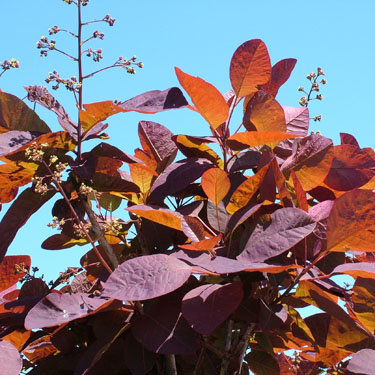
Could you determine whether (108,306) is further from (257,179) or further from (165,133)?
(165,133)

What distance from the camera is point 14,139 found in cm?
131

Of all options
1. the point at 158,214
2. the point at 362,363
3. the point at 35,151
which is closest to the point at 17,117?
the point at 35,151

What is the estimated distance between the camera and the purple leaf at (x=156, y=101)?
132 centimetres

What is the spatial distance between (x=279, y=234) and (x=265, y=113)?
1.28 ft

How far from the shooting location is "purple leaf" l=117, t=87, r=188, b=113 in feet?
4.32

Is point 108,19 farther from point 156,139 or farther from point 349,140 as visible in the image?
point 349,140

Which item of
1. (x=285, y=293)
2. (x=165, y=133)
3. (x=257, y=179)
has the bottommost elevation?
(x=285, y=293)

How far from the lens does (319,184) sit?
1398mm

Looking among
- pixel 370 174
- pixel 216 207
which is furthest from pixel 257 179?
pixel 370 174

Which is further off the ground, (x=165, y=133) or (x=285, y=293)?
(x=165, y=133)

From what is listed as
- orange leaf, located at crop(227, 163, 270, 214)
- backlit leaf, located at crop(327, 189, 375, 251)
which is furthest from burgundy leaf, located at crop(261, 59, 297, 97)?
backlit leaf, located at crop(327, 189, 375, 251)

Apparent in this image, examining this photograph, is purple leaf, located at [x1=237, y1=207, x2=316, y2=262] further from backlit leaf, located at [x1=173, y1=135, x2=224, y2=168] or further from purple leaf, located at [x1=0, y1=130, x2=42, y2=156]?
purple leaf, located at [x1=0, y1=130, x2=42, y2=156]

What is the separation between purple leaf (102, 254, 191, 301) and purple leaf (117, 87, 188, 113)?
351 mm

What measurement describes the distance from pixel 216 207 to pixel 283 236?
0.20 m
